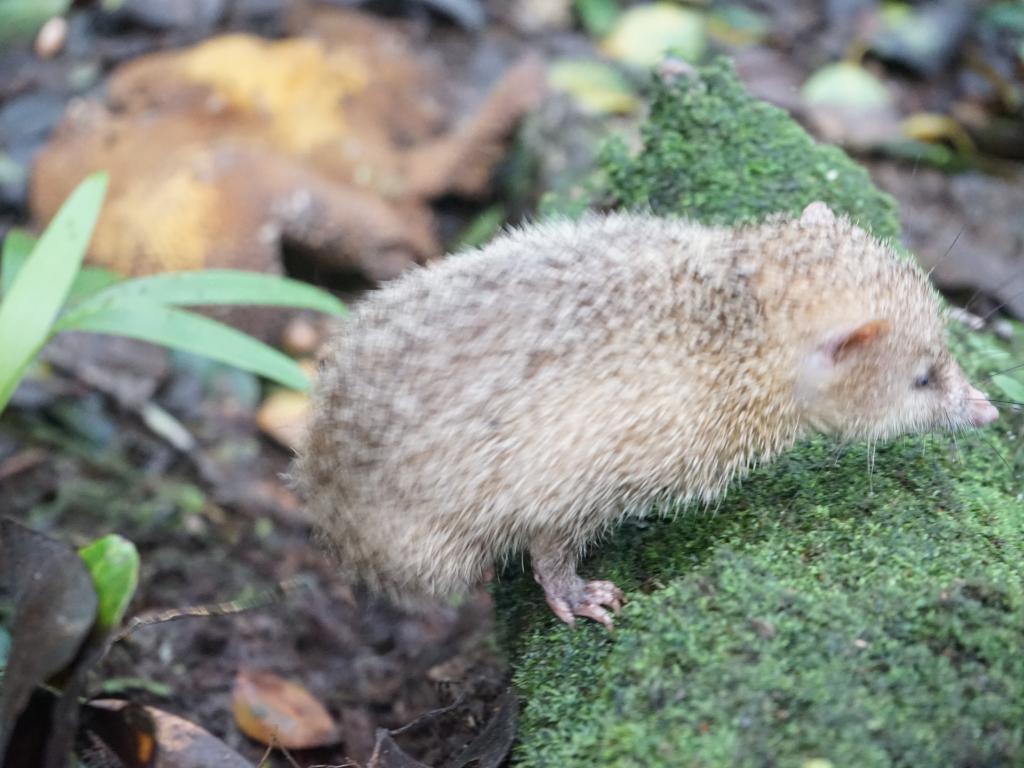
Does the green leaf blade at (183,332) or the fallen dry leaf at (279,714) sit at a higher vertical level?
the green leaf blade at (183,332)

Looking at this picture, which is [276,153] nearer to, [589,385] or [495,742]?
[589,385]

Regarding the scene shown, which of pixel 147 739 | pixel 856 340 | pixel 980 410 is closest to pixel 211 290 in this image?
pixel 147 739

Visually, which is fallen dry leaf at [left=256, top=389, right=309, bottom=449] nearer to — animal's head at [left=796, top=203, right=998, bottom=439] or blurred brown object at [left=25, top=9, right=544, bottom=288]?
blurred brown object at [left=25, top=9, right=544, bottom=288]

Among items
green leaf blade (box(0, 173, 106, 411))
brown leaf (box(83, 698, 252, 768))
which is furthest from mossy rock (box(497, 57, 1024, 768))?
green leaf blade (box(0, 173, 106, 411))

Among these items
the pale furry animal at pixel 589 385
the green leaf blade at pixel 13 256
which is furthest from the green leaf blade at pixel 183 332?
the green leaf blade at pixel 13 256

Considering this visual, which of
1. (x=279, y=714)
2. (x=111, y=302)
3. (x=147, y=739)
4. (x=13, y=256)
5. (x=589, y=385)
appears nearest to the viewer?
(x=589, y=385)

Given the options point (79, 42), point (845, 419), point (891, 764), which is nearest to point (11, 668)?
point (891, 764)

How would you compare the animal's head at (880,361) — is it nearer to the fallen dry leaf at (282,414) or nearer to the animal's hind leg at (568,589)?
the animal's hind leg at (568,589)

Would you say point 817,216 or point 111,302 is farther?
point 111,302
